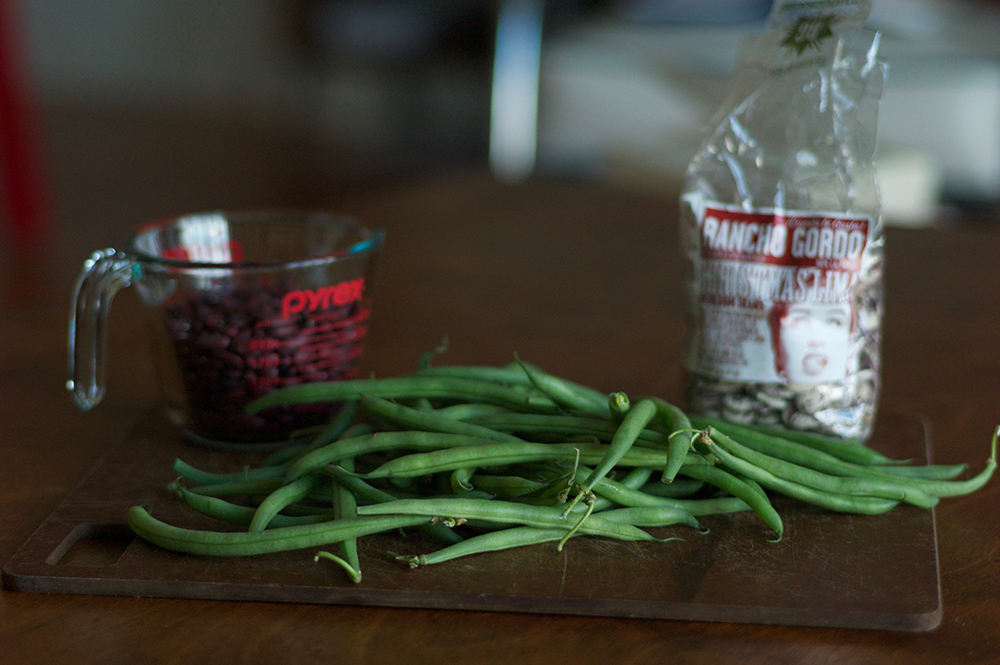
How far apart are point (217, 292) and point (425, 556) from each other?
0.44m

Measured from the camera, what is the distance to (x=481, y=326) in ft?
5.23

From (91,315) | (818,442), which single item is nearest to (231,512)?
(91,315)

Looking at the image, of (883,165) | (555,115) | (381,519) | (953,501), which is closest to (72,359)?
(381,519)

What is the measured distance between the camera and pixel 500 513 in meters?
0.88

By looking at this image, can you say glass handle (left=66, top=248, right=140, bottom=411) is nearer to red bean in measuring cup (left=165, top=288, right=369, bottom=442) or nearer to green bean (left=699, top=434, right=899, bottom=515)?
red bean in measuring cup (left=165, top=288, right=369, bottom=442)

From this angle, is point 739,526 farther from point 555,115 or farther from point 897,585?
point 555,115

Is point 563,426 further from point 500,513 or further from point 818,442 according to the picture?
point 818,442

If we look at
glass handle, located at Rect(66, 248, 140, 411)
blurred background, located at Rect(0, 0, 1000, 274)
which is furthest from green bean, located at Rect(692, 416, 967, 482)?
blurred background, located at Rect(0, 0, 1000, 274)

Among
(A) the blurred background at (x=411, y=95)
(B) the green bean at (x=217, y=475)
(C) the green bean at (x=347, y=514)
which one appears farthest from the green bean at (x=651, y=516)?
(A) the blurred background at (x=411, y=95)

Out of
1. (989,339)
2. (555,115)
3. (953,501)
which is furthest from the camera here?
(555,115)

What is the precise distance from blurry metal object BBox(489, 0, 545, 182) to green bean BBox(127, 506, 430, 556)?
416 centimetres

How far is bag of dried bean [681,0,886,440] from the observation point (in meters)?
1.08

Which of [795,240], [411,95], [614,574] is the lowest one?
[614,574]

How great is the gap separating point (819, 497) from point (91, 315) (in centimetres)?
81
